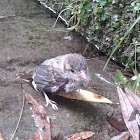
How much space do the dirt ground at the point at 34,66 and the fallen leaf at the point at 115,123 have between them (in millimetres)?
57

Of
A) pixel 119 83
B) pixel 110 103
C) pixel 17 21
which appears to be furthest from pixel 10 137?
pixel 17 21

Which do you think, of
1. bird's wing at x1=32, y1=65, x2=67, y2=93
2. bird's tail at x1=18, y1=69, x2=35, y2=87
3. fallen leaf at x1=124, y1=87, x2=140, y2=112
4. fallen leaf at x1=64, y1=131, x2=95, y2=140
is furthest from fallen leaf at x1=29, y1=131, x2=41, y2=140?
fallen leaf at x1=124, y1=87, x2=140, y2=112

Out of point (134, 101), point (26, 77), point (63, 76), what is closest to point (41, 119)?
point (63, 76)

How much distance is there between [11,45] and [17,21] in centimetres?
109

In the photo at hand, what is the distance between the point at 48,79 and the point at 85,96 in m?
0.61

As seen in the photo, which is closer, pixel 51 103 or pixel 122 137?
pixel 122 137

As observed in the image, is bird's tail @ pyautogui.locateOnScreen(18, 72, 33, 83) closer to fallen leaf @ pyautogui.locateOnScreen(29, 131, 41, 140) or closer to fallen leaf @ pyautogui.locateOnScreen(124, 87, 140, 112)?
fallen leaf @ pyautogui.locateOnScreen(29, 131, 41, 140)

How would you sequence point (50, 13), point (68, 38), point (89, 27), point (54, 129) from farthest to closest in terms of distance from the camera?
point (50, 13), point (68, 38), point (89, 27), point (54, 129)

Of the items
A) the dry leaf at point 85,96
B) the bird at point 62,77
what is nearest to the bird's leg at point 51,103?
the bird at point 62,77

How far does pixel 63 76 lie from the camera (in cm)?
301

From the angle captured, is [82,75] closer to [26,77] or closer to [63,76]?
[63,76]

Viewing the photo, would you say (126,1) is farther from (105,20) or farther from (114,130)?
(114,130)

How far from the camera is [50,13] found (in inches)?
219

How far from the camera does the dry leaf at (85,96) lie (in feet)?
10.3
